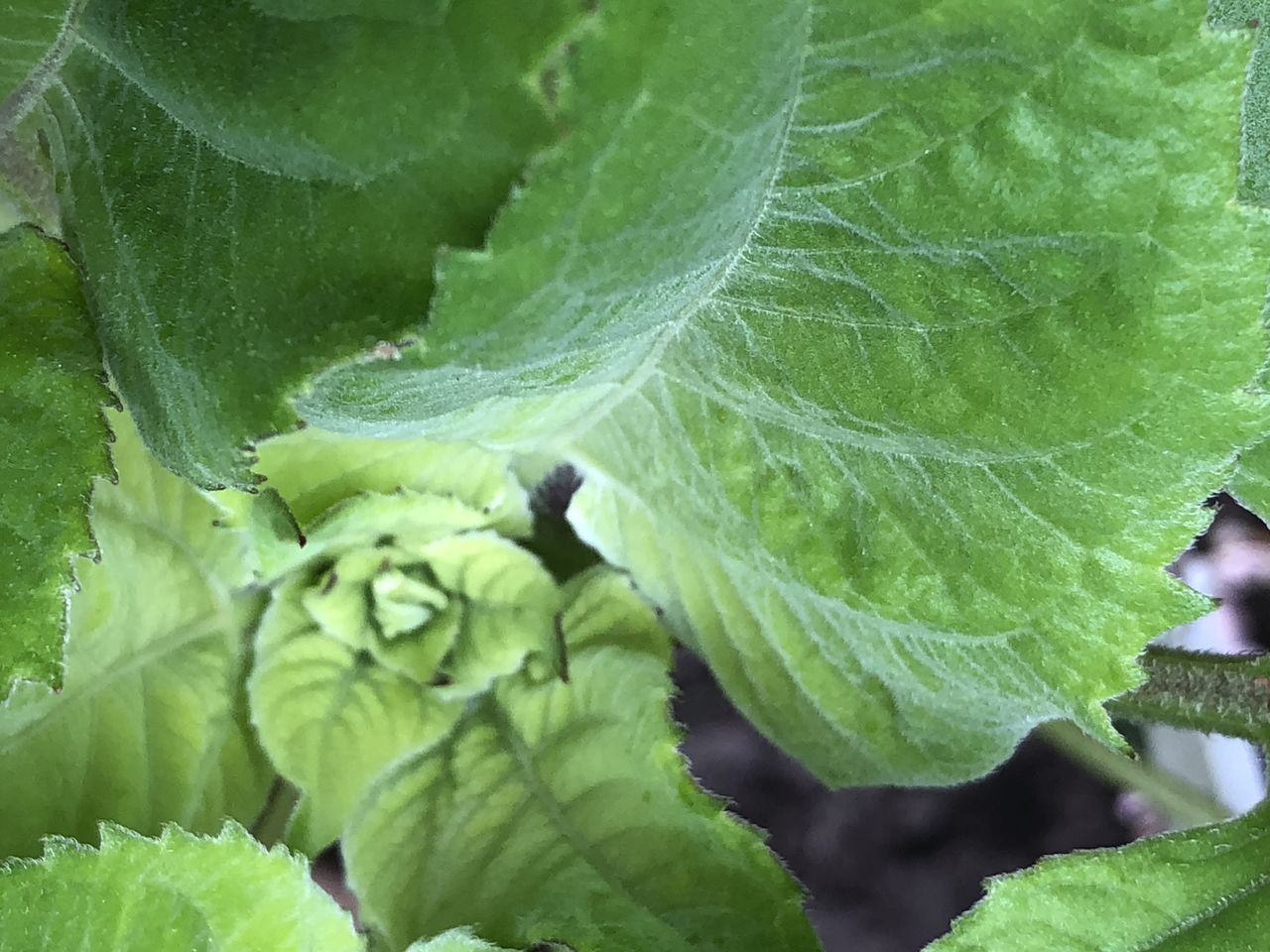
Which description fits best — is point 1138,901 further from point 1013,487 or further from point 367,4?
point 367,4

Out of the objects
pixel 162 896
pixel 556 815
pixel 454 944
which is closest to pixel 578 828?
pixel 556 815

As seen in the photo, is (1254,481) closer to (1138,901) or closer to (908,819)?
(1138,901)

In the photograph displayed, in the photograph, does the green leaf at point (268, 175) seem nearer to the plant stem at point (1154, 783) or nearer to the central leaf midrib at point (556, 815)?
the central leaf midrib at point (556, 815)

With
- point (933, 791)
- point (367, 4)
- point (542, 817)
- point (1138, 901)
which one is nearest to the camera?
point (367, 4)

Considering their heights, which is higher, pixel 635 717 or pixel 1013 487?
pixel 1013 487

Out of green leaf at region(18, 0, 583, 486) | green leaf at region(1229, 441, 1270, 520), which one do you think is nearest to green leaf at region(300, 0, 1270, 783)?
green leaf at region(18, 0, 583, 486)

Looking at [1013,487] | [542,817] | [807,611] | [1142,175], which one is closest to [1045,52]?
[1142,175]

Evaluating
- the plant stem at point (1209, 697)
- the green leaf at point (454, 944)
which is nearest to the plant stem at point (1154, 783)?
the plant stem at point (1209, 697)
